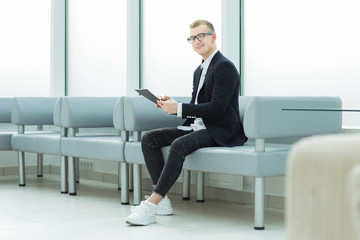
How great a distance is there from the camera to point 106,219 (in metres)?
4.23

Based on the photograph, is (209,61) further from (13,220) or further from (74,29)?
(74,29)

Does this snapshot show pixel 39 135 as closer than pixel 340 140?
No

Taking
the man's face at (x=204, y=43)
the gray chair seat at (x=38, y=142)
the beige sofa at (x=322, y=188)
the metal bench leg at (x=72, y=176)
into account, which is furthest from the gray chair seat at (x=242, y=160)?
the beige sofa at (x=322, y=188)

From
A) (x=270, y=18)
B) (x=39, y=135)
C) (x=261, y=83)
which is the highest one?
(x=270, y=18)

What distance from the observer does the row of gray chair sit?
3.85 meters

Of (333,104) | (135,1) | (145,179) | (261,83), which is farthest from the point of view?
(135,1)

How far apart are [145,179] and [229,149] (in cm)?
207

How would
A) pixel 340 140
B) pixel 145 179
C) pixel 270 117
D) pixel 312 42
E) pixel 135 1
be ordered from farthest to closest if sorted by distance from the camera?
pixel 135 1 < pixel 145 179 < pixel 312 42 < pixel 270 117 < pixel 340 140

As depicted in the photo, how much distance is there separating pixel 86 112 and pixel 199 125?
156cm

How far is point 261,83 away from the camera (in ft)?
16.6

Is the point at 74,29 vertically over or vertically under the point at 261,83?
over

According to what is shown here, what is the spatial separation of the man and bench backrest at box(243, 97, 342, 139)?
1.03ft

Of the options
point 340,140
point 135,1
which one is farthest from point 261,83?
point 340,140

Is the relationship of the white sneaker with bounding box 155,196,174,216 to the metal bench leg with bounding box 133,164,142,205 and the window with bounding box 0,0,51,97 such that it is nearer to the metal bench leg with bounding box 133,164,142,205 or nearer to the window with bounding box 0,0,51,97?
the metal bench leg with bounding box 133,164,142,205
